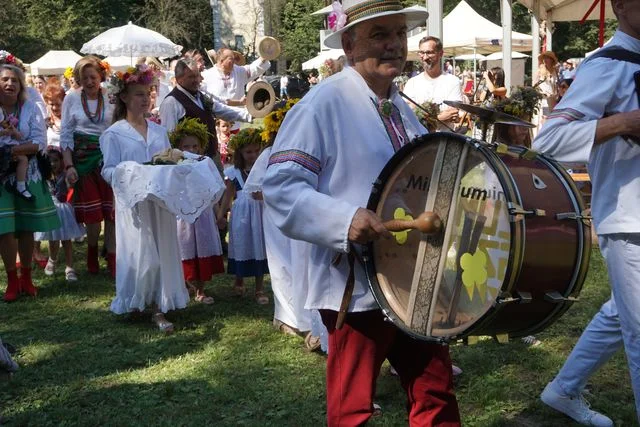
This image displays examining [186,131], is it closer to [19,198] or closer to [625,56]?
[19,198]

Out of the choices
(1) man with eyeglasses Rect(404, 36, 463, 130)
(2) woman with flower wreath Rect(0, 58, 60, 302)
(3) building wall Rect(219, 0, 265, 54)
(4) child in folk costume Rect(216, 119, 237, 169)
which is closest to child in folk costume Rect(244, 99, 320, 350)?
(1) man with eyeglasses Rect(404, 36, 463, 130)

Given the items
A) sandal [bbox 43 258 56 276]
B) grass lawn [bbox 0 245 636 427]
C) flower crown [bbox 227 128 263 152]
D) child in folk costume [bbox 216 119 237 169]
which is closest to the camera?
grass lawn [bbox 0 245 636 427]

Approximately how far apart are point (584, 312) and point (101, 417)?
3615 millimetres

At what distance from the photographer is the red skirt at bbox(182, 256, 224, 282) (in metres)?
6.77

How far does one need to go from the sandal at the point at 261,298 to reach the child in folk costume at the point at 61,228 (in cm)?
208

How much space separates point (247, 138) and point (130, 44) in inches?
622

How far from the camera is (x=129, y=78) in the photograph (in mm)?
5879

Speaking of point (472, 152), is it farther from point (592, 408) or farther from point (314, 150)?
point (592, 408)

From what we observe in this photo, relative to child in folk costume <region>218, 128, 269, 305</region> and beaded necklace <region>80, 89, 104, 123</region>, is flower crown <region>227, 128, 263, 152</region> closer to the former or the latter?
child in folk costume <region>218, 128, 269, 305</region>

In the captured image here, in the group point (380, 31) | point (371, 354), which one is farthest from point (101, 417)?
point (380, 31)

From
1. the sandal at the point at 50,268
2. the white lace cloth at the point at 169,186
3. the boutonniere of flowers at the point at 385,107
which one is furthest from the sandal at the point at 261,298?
the boutonniere of flowers at the point at 385,107

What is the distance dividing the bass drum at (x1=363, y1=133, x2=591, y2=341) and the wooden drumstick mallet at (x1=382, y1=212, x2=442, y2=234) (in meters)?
0.12

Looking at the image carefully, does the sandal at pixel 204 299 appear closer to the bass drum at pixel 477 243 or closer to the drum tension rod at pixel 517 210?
the bass drum at pixel 477 243

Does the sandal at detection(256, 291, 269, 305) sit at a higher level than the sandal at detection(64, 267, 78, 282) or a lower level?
lower
